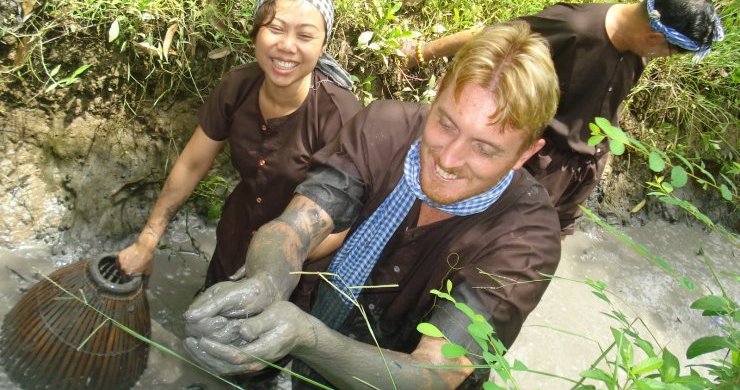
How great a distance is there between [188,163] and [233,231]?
0.33 meters

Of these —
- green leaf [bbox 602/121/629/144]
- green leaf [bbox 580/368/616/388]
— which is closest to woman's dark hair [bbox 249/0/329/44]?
green leaf [bbox 602/121/629/144]

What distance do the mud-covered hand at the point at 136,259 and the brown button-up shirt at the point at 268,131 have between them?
15.6 inches

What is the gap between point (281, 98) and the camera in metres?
2.35

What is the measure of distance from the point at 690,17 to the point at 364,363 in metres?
1.95

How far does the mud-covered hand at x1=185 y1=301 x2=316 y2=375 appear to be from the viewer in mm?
1413

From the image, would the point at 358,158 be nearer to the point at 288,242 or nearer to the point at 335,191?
the point at 335,191

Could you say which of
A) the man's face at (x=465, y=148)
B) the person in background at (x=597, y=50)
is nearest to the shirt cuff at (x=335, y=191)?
the man's face at (x=465, y=148)

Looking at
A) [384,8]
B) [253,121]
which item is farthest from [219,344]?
[384,8]

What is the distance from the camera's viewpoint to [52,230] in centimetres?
306

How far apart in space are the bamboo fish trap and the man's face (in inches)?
43.9

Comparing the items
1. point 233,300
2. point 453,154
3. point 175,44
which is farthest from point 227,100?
point 233,300

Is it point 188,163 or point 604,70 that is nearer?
point 188,163

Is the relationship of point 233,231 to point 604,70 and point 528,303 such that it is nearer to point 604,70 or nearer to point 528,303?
point 528,303

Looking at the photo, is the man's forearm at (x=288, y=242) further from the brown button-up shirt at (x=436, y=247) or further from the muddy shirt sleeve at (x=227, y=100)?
the muddy shirt sleeve at (x=227, y=100)
